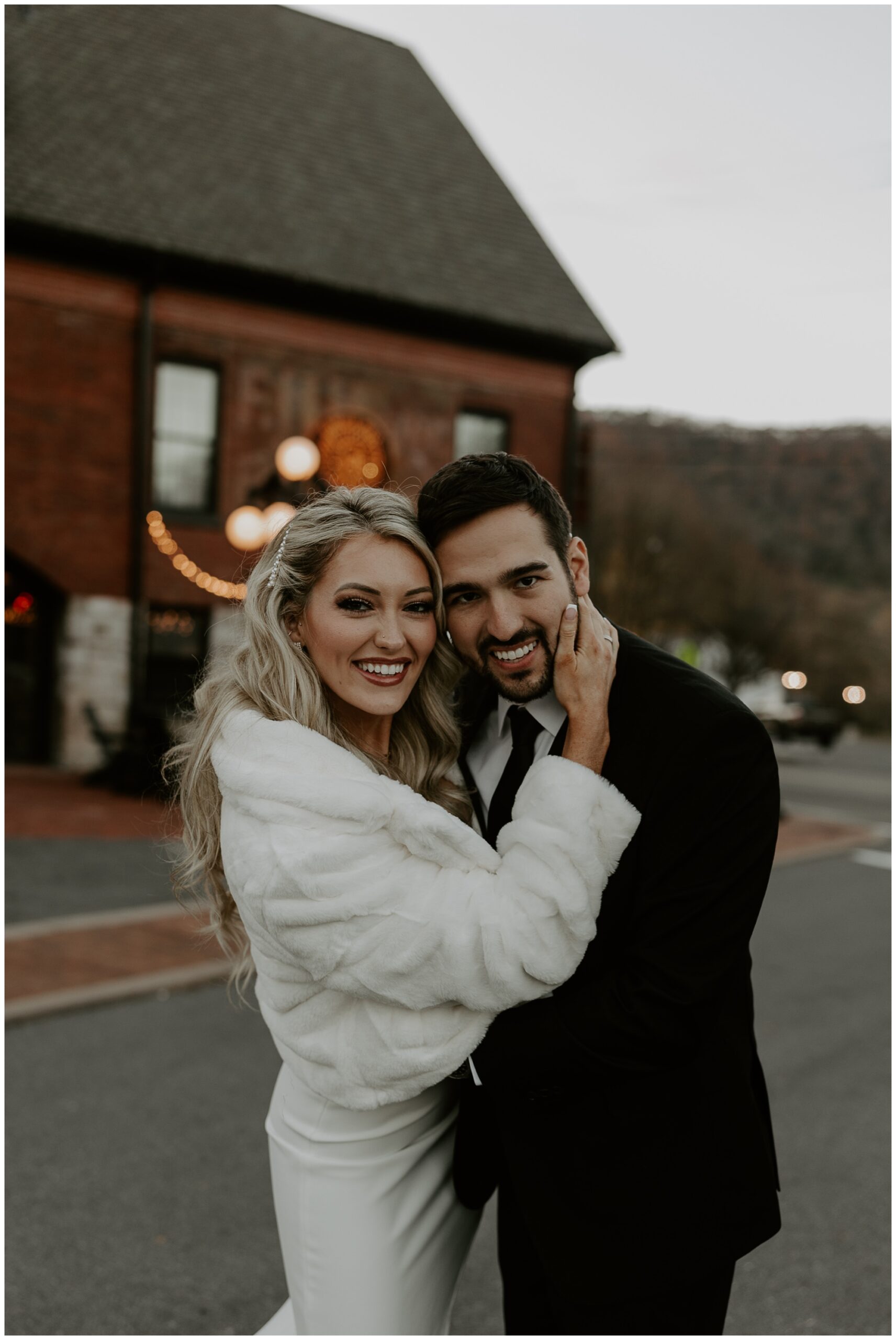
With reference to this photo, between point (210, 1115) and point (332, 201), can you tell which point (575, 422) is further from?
point (210, 1115)

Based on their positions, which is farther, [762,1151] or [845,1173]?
[845,1173]

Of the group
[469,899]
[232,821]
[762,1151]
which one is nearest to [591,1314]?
[762,1151]

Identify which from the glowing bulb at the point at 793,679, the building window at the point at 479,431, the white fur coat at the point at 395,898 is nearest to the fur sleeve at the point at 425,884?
the white fur coat at the point at 395,898

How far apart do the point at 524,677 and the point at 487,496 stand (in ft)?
1.32

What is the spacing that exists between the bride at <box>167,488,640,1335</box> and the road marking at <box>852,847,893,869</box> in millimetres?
11909

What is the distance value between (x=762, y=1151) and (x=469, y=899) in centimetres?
80

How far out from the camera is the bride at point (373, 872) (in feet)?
6.86

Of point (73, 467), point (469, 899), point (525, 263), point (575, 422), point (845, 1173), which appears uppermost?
point (525, 263)

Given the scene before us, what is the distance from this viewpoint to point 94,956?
744cm

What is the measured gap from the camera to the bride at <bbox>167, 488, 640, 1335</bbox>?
209cm

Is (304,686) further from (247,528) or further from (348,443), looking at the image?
(348,443)

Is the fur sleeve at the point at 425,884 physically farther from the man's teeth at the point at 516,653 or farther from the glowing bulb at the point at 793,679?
the glowing bulb at the point at 793,679

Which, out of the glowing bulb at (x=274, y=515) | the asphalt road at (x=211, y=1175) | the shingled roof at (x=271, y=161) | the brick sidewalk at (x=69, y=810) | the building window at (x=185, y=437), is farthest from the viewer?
the building window at (x=185, y=437)

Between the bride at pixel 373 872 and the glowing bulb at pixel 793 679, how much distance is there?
5368 cm
